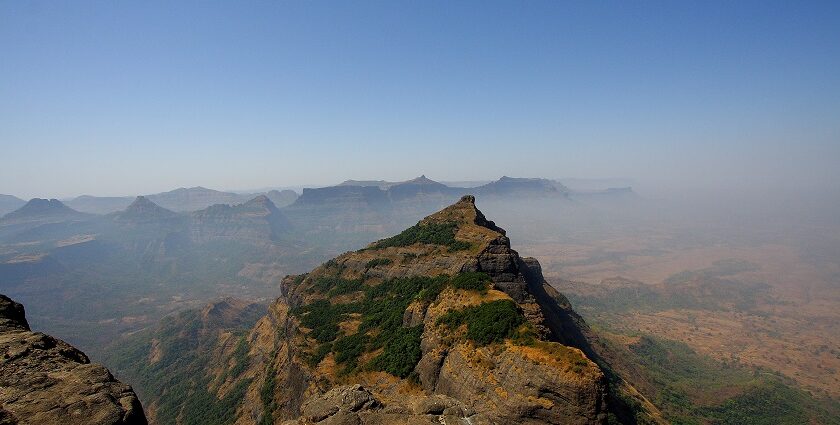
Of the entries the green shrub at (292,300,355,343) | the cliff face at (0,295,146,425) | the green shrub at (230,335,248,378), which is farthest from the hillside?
the cliff face at (0,295,146,425)

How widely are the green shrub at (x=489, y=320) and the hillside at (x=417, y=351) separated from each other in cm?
15

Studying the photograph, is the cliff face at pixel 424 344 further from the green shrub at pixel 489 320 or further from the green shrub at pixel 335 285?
the green shrub at pixel 335 285

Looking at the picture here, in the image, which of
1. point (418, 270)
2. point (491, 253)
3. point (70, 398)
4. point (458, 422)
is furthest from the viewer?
point (418, 270)

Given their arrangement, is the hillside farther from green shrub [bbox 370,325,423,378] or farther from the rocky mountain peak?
the rocky mountain peak

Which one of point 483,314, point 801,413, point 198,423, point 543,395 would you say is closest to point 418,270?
point 483,314

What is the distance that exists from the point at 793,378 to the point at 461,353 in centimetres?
17315

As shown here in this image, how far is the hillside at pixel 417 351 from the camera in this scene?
3234 centimetres

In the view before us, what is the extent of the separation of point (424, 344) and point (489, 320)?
1078 centimetres

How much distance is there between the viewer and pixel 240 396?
79.2 meters

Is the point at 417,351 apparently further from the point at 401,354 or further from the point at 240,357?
the point at 240,357

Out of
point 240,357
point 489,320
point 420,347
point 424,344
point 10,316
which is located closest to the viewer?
point 10,316

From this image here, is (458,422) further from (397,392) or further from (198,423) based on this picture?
(198,423)

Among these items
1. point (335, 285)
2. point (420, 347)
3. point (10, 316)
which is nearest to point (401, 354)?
point (420, 347)

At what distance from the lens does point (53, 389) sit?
16250 mm
